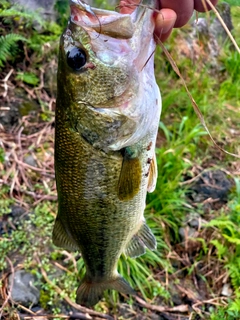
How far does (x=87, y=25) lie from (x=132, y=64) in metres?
0.19

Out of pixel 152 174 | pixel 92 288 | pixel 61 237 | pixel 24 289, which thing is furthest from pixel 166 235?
pixel 152 174

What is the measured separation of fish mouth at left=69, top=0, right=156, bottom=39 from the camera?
4.17 ft

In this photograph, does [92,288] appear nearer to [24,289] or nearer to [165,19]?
[24,289]

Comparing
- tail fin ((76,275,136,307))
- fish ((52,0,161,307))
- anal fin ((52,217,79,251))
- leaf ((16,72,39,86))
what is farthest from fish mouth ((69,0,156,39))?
leaf ((16,72,39,86))

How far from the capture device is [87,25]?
4.41 feet

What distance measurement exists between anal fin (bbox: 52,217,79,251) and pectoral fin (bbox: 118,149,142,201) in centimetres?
36

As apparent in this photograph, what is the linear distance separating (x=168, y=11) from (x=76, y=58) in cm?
32

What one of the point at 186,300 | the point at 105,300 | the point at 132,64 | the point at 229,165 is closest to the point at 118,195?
the point at 132,64

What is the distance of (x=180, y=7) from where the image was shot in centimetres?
141

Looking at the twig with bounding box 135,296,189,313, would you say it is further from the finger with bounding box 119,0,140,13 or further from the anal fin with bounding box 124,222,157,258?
the finger with bounding box 119,0,140,13

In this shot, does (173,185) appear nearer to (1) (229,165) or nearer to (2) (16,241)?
(1) (229,165)

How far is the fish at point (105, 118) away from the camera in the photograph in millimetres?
1344

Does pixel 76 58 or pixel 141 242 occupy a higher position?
pixel 76 58

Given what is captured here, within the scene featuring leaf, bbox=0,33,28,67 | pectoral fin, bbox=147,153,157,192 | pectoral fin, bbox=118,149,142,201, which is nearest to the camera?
pectoral fin, bbox=118,149,142,201
